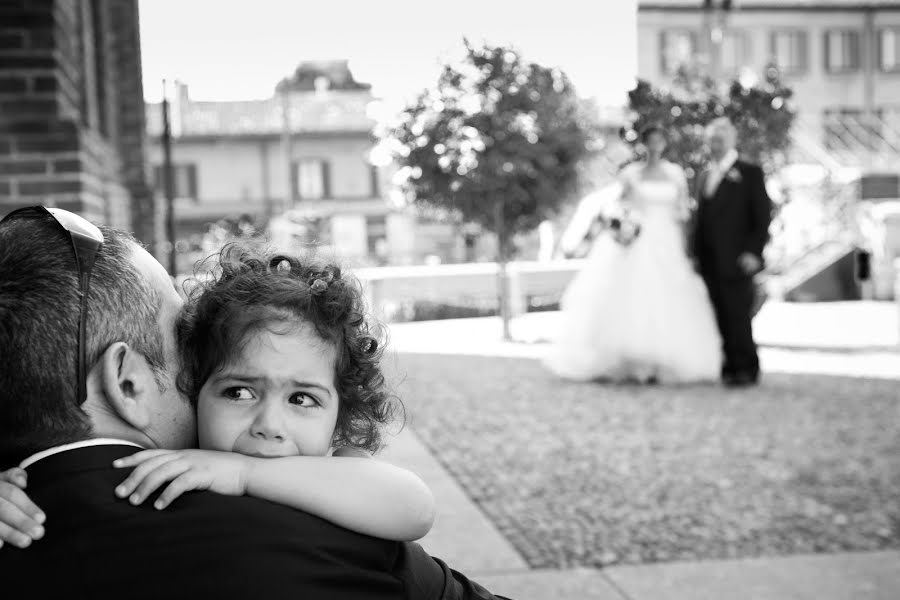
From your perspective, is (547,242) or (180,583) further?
(547,242)

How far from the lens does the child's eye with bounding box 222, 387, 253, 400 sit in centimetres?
142

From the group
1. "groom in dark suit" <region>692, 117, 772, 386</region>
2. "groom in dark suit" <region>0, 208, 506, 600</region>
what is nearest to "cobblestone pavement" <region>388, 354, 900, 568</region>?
"groom in dark suit" <region>692, 117, 772, 386</region>

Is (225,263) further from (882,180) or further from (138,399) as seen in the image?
(882,180)

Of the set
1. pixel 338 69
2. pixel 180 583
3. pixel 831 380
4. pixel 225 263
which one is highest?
pixel 338 69

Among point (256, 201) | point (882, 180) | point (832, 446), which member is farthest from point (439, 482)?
point (256, 201)

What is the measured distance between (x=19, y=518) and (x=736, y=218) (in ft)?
26.8

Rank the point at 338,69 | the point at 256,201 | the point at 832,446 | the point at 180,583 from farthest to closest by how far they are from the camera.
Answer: the point at 338,69 < the point at 256,201 < the point at 832,446 < the point at 180,583

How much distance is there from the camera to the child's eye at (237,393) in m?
1.42

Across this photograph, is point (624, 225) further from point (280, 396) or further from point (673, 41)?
point (673, 41)

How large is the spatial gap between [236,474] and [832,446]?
550cm

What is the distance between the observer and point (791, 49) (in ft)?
128

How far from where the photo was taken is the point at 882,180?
24.2 m

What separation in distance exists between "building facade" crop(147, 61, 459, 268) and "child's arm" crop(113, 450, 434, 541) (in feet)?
120

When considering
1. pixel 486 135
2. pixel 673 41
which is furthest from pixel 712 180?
pixel 673 41
